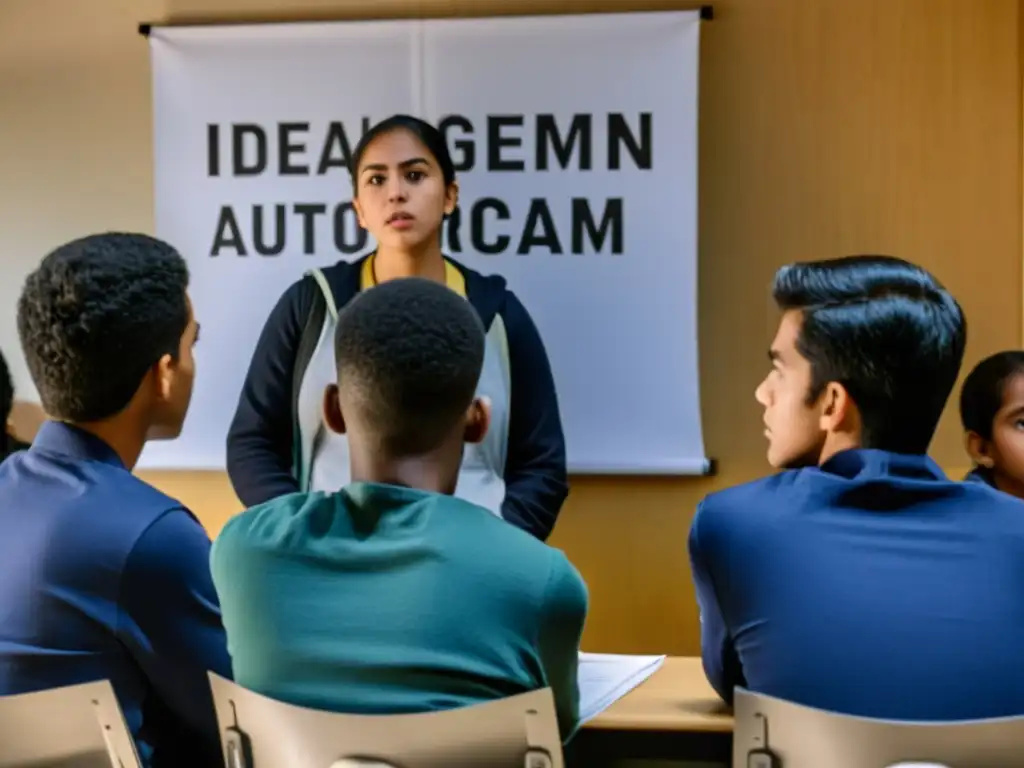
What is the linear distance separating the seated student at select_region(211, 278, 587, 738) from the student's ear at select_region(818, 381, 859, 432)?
0.47 meters

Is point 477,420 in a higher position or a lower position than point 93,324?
lower

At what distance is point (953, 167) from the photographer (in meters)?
3.38

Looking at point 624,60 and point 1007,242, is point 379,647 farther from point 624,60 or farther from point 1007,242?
point 1007,242

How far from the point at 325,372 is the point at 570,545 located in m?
1.14

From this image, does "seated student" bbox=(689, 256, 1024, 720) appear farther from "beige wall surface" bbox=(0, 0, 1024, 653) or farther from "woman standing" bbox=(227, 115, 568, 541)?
"beige wall surface" bbox=(0, 0, 1024, 653)

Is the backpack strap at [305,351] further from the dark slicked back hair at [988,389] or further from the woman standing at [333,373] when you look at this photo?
the dark slicked back hair at [988,389]

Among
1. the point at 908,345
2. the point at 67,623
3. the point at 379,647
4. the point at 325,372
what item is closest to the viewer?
the point at 379,647

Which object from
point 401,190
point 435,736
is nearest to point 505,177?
point 401,190

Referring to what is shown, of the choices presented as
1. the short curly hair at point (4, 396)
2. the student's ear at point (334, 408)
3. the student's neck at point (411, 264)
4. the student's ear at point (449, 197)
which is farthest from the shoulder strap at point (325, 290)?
the student's ear at point (334, 408)

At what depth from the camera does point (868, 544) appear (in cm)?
136

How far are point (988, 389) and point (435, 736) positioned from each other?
193cm

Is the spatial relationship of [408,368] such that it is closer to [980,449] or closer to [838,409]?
[838,409]

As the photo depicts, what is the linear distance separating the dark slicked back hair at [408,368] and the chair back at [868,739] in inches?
18.6

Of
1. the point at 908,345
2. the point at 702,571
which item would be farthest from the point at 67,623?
the point at 908,345
